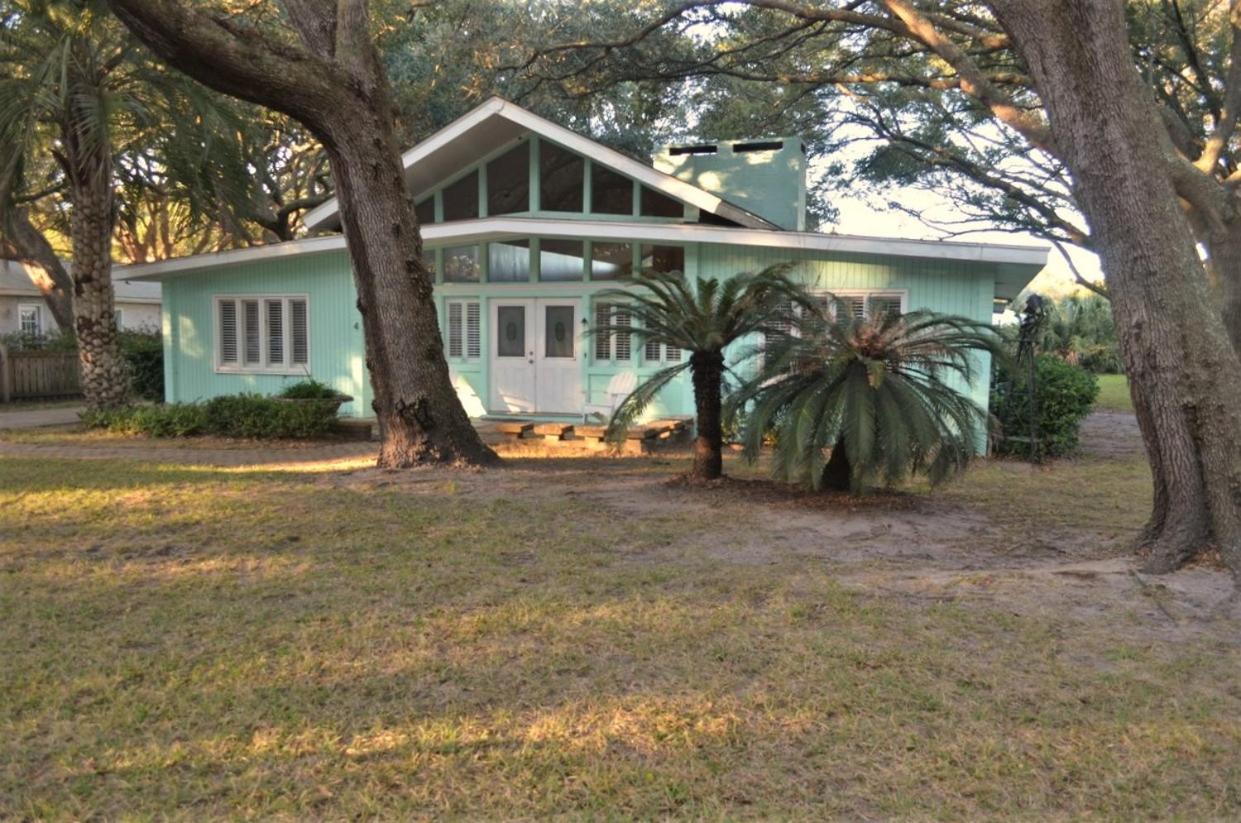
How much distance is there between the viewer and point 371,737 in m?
3.71

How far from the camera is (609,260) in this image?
573 inches

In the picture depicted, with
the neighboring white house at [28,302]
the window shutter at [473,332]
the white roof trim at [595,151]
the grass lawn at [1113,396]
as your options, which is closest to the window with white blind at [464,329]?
the window shutter at [473,332]

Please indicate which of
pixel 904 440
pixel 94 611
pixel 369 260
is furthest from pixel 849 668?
pixel 369 260

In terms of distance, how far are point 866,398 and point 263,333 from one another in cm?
1220

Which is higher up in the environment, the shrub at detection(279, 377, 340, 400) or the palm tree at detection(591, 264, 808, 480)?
the palm tree at detection(591, 264, 808, 480)

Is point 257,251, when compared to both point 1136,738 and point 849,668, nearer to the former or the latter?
point 849,668

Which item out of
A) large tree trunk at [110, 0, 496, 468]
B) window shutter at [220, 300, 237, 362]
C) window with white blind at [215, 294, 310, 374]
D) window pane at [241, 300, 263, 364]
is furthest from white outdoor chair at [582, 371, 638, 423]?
window shutter at [220, 300, 237, 362]

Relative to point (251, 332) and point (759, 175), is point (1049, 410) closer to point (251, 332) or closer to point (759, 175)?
point (759, 175)

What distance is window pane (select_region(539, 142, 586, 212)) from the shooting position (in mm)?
14672

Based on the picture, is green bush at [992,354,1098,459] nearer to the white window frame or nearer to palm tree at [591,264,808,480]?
palm tree at [591,264,808,480]

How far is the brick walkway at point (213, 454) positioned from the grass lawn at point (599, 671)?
3483mm

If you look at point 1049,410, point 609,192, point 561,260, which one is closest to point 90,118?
point 561,260

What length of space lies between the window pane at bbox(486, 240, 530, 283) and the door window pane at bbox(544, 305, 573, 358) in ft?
2.58

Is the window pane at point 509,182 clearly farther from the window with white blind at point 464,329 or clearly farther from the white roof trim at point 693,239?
the window with white blind at point 464,329
